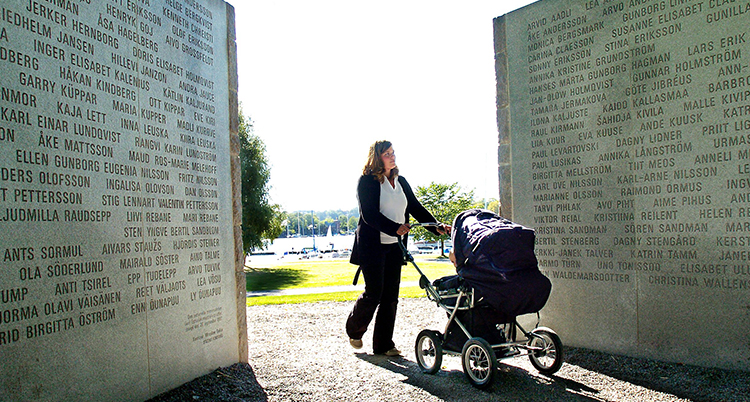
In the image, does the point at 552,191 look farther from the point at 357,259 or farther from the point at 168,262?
the point at 168,262

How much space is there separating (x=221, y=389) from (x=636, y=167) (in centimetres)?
442

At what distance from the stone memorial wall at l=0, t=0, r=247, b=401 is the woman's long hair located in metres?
1.46

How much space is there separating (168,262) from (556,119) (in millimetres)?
4289

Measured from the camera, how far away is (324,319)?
8.27m

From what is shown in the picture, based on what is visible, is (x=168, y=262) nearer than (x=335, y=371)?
Yes

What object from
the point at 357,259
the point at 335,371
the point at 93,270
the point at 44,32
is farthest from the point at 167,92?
the point at 335,371

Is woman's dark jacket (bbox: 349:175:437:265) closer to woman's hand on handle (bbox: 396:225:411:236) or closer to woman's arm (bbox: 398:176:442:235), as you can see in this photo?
woman's hand on handle (bbox: 396:225:411:236)

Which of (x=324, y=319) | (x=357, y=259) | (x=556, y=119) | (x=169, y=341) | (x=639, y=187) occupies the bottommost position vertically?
(x=324, y=319)

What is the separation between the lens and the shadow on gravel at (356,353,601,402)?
13.6 feet

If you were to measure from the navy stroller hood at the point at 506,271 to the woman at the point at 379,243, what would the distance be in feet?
3.74

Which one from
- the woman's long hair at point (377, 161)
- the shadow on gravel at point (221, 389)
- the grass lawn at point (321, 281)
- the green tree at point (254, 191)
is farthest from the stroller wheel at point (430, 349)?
the green tree at point (254, 191)

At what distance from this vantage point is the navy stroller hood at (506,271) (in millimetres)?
4090

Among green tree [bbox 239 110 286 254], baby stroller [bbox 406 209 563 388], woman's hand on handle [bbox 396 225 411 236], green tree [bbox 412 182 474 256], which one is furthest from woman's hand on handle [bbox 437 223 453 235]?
green tree [bbox 412 182 474 256]

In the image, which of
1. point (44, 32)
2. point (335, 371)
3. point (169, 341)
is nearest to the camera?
point (44, 32)
